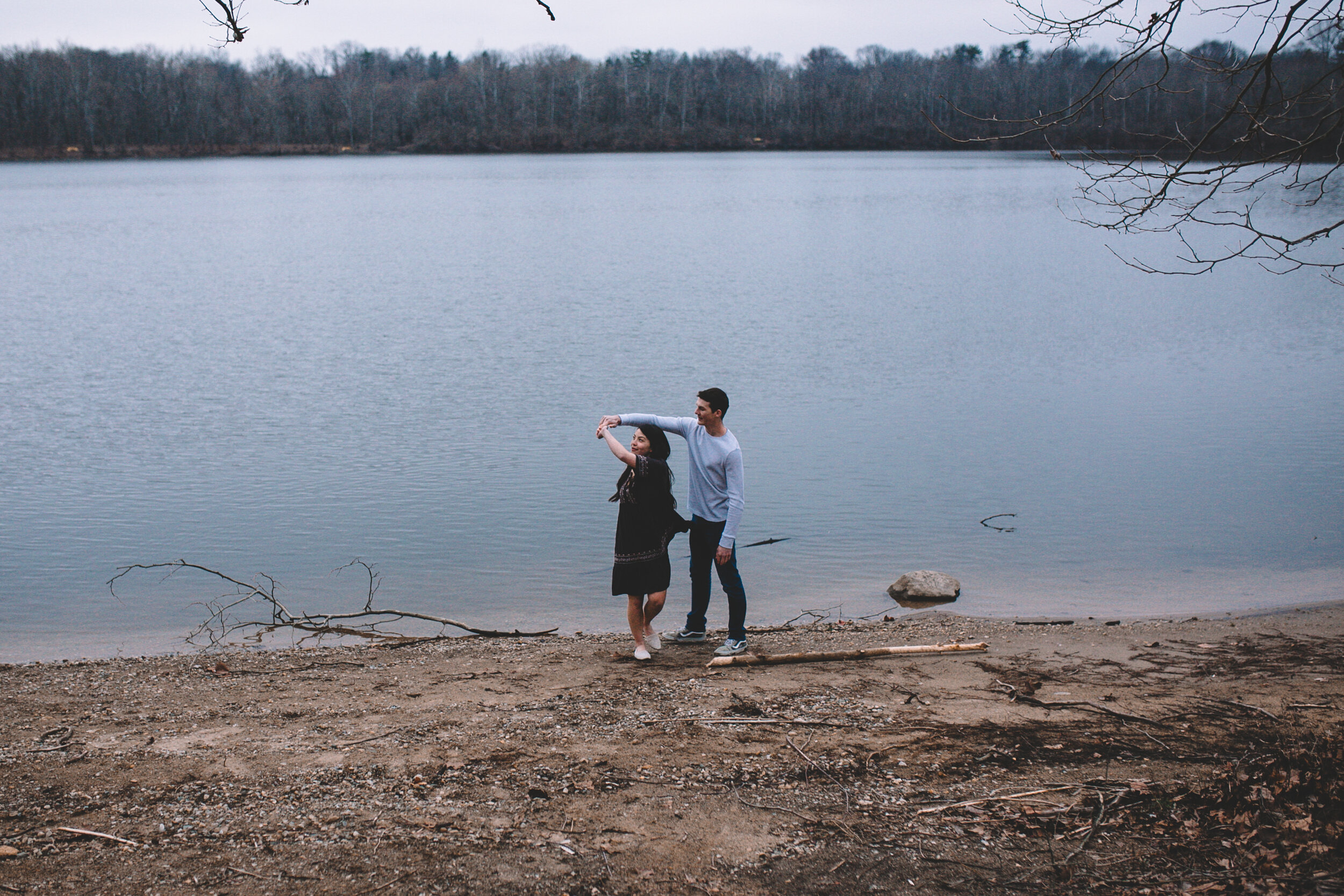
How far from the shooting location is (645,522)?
6965 mm

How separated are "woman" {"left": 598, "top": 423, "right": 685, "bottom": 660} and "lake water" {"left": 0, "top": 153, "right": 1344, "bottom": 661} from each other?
2.74 m

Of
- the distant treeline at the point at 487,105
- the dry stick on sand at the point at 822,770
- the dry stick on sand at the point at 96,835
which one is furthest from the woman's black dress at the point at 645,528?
the distant treeline at the point at 487,105

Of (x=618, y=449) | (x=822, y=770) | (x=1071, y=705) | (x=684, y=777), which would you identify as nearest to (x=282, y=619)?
(x=618, y=449)

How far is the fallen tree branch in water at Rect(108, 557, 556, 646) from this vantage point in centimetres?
923

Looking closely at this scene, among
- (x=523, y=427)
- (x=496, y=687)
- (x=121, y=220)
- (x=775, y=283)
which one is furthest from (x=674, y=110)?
(x=496, y=687)

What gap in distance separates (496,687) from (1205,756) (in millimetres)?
4067

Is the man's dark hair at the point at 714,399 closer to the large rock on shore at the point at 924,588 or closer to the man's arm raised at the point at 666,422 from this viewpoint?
the man's arm raised at the point at 666,422

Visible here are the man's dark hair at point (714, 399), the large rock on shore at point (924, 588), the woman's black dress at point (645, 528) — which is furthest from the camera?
the large rock on shore at point (924, 588)

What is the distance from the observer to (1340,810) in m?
4.29

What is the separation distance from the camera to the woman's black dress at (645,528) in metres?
6.85

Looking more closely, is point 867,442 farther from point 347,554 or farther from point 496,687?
point 496,687

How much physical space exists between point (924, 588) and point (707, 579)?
3440 millimetres

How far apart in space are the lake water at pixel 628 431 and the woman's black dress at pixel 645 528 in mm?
2795

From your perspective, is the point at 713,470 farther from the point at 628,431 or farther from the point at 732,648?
the point at 628,431
